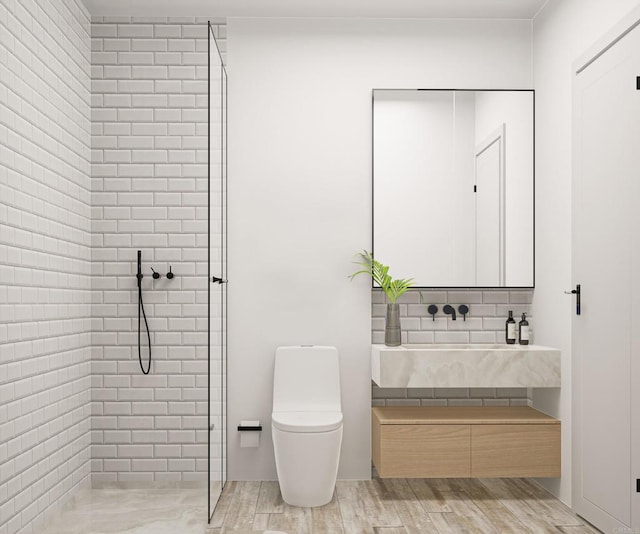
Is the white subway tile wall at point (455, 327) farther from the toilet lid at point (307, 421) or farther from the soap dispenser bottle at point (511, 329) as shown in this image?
the toilet lid at point (307, 421)

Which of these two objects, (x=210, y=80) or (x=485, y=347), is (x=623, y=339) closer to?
(x=485, y=347)

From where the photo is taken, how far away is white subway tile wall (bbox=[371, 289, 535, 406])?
3938 mm

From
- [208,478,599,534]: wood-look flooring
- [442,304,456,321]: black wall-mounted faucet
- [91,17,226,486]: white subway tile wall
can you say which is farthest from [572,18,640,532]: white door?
[91,17,226,486]: white subway tile wall

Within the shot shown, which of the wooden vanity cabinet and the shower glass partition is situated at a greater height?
the shower glass partition

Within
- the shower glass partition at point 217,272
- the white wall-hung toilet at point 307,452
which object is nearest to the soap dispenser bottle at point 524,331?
the white wall-hung toilet at point 307,452

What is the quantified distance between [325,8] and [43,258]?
2202 millimetres

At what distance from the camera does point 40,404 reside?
299cm

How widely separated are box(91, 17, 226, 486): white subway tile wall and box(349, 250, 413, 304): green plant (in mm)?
1010

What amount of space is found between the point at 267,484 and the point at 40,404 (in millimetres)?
1455

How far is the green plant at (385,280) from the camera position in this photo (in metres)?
3.76

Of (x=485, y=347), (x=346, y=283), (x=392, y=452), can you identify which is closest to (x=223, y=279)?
(x=346, y=283)

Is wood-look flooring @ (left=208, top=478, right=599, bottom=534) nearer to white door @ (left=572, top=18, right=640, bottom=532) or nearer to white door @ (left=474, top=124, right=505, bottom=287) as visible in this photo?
white door @ (left=572, top=18, right=640, bottom=532)

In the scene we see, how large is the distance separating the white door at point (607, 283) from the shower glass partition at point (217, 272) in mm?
1858

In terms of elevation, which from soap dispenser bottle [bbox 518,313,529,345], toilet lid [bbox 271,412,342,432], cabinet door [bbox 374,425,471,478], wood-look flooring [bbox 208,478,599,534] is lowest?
wood-look flooring [bbox 208,478,599,534]
